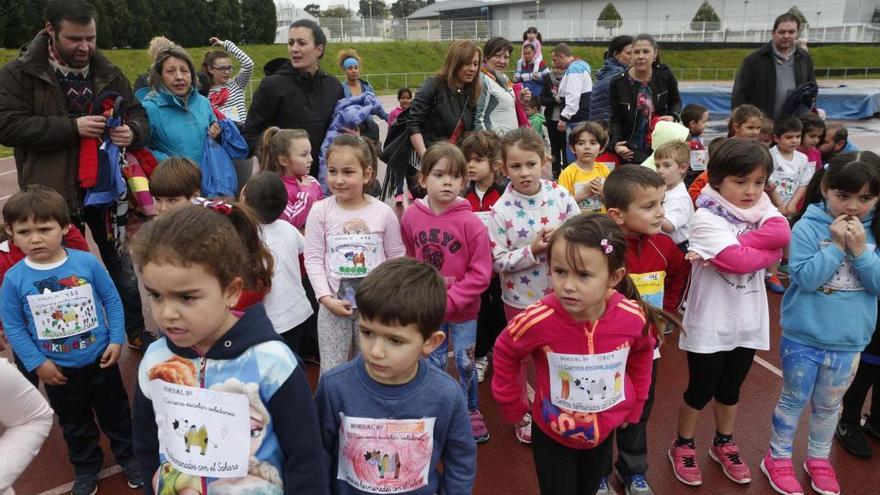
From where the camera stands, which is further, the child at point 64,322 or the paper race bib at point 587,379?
the child at point 64,322

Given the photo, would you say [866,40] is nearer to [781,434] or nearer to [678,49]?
[678,49]

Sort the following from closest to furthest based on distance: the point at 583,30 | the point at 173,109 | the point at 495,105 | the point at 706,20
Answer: the point at 173,109, the point at 495,105, the point at 706,20, the point at 583,30

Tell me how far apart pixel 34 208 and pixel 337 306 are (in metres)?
1.45

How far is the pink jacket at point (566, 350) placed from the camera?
229 centimetres

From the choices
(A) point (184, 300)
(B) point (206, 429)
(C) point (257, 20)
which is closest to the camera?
(A) point (184, 300)

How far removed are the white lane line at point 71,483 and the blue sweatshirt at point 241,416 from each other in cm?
185

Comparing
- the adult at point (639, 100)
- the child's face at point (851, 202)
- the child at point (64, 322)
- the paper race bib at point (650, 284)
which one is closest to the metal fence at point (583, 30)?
the adult at point (639, 100)

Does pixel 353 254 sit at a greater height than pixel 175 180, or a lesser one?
lesser

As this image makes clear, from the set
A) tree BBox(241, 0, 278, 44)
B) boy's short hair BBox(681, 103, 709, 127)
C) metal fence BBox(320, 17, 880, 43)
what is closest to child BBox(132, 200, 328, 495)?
boy's short hair BBox(681, 103, 709, 127)

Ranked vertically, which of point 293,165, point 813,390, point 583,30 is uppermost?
point 583,30

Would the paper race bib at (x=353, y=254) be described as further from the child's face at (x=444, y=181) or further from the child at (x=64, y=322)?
the child at (x=64, y=322)

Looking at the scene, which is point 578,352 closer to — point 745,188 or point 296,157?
point 745,188

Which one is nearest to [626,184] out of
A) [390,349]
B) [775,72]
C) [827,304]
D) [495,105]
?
[827,304]

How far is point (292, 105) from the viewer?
4.85 m
